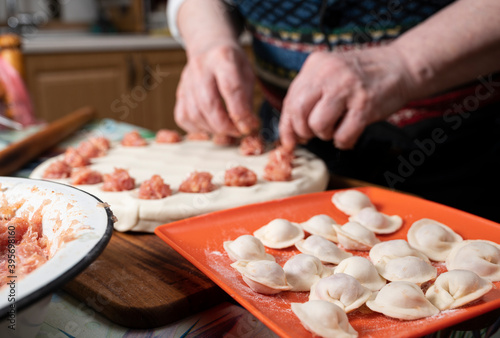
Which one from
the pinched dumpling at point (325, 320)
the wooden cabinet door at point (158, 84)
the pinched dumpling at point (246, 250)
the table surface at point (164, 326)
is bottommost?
the wooden cabinet door at point (158, 84)

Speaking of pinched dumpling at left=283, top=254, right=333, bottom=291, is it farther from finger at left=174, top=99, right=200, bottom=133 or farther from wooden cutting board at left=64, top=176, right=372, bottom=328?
finger at left=174, top=99, right=200, bottom=133

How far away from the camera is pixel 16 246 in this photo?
1.67 feet

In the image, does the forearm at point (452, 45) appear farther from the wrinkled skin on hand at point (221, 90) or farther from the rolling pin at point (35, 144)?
the rolling pin at point (35, 144)

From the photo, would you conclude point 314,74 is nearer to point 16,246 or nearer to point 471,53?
point 471,53

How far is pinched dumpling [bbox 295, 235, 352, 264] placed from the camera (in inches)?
24.7

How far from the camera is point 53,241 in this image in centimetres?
49

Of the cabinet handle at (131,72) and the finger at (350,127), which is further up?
the finger at (350,127)

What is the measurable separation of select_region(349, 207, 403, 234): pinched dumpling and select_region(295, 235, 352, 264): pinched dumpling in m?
0.11

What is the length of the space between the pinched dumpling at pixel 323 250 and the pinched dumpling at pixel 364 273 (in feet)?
0.15

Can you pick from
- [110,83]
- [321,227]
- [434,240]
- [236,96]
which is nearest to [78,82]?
[110,83]

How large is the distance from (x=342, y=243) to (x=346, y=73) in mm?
459

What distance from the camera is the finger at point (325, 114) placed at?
103 cm

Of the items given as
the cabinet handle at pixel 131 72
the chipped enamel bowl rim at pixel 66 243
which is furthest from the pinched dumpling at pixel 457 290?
the cabinet handle at pixel 131 72

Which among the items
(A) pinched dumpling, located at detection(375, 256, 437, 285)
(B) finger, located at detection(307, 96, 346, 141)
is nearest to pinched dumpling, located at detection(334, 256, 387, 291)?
(A) pinched dumpling, located at detection(375, 256, 437, 285)
